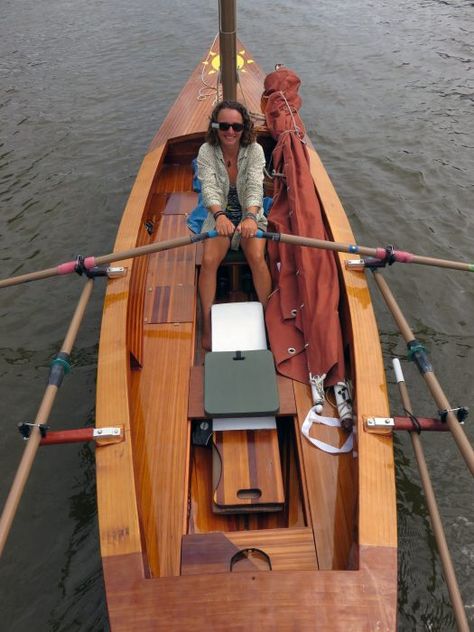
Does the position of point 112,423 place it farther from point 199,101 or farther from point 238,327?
point 199,101

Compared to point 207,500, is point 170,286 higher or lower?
higher

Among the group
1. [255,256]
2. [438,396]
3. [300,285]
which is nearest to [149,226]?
[255,256]

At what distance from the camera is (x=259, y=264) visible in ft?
12.6

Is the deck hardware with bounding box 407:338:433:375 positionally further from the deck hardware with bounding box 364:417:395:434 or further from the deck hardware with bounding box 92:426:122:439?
the deck hardware with bounding box 92:426:122:439

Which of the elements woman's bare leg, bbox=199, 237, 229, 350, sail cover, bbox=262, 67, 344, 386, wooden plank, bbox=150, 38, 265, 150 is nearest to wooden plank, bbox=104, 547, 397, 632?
sail cover, bbox=262, 67, 344, 386

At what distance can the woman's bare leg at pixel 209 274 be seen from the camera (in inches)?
150

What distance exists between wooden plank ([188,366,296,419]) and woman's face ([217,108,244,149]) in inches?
69.7

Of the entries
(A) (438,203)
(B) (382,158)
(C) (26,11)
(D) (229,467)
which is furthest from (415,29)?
(D) (229,467)

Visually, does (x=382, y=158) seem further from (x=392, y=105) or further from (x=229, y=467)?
(x=229, y=467)

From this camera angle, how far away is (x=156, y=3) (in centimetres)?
1548

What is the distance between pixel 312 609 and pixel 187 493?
3.51ft

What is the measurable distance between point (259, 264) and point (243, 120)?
1112mm

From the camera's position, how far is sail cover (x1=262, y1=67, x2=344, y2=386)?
11.1 ft

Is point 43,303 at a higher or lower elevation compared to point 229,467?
higher
